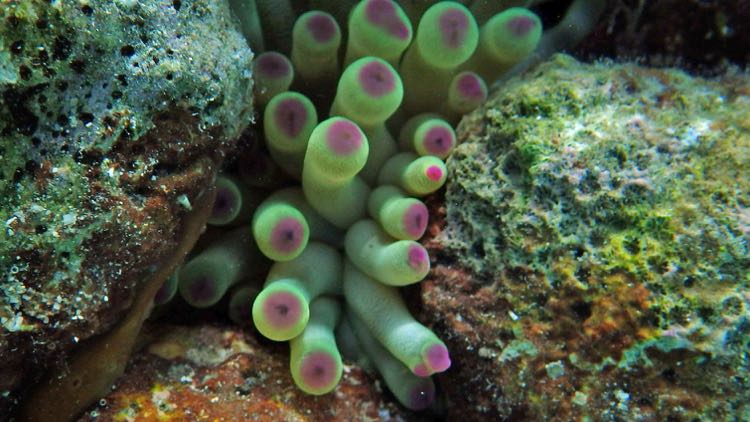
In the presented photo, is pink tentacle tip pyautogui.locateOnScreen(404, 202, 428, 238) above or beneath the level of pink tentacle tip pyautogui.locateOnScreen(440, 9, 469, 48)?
beneath

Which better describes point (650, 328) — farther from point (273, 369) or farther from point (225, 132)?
point (225, 132)

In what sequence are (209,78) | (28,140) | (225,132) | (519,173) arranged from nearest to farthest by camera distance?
1. (28,140)
2. (209,78)
3. (225,132)
4. (519,173)

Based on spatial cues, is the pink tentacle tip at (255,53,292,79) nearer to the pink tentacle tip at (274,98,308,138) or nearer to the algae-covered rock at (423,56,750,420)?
the pink tentacle tip at (274,98,308,138)

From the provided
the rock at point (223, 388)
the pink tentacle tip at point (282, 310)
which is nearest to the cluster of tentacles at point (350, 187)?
the pink tentacle tip at point (282, 310)

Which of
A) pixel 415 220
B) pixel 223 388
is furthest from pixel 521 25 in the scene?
pixel 223 388

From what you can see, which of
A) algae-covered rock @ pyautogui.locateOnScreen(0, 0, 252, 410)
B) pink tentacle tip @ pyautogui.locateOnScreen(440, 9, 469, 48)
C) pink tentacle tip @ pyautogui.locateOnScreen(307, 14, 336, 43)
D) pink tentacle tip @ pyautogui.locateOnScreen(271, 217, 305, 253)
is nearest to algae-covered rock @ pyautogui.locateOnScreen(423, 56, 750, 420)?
pink tentacle tip @ pyautogui.locateOnScreen(440, 9, 469, 48)

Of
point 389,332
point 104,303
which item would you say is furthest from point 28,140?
point 389,332
